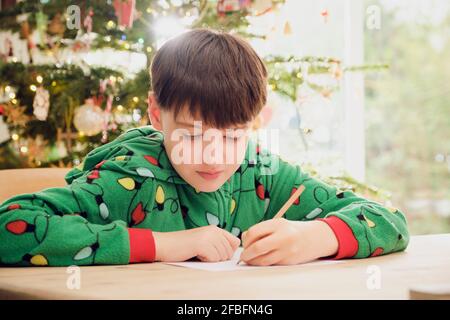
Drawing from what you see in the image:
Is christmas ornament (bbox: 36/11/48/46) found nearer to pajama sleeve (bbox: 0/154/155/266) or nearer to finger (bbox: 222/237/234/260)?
pajama sleeve (bbox: 0/154/155/266)

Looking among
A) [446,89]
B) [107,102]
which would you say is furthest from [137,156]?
[446,89]

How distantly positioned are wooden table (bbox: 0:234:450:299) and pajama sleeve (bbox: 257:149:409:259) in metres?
0.06

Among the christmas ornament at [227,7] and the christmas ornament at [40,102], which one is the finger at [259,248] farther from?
the christmas ornament at [40,102]

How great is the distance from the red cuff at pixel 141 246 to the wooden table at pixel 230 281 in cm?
3

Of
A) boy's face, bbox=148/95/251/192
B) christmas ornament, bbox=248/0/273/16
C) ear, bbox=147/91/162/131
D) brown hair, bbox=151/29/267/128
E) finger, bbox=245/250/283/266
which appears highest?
christmas ornament, bbox=248/0/273/16

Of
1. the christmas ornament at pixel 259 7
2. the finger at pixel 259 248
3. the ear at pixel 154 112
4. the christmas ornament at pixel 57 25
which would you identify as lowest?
the finger at pixel 259 248

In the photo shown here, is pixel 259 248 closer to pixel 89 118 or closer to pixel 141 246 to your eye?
pixel 141 246

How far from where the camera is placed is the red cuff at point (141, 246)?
1053 mm

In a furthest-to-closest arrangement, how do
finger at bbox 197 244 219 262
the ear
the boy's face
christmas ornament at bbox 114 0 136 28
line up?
christmas ornament at bbox 114 0 136 28 < the ear < the boy's face < finger at bbox 197 244 219 262

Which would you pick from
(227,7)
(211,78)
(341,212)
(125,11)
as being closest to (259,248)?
(341,212)

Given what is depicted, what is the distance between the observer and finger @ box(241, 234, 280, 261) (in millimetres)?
1009

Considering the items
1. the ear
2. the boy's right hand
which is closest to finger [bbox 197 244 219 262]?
the boy's right hand

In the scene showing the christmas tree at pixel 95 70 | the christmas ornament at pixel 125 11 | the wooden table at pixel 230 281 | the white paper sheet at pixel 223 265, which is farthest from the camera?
the christmas tree at pixel 95 70

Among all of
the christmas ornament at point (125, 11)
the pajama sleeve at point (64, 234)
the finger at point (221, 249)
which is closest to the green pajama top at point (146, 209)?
the pajama sleeve at point (64, 234)
